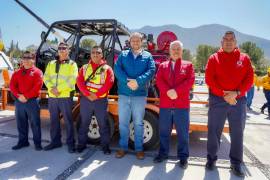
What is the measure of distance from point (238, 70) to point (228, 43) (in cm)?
39

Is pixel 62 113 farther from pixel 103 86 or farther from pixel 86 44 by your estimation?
pixel 86 44

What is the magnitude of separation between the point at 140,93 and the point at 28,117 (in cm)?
197

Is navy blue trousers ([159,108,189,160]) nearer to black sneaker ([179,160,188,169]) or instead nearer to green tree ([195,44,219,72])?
black sneaker ([179,160,188,169])

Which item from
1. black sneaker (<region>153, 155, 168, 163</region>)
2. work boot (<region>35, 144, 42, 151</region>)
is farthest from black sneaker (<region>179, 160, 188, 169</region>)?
work boot (<region>35, 144, 42, 151</region>)

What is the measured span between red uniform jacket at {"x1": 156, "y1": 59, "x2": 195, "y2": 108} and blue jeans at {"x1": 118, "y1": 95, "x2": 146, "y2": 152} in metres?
0.36

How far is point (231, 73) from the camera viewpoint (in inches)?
144

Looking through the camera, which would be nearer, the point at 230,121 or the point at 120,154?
the point at 230,121

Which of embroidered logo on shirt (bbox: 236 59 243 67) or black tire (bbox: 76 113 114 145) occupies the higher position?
embroidered logo on shirt (bbox: 236 59 243 67)

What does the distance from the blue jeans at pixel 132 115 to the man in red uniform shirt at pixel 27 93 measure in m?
1.42

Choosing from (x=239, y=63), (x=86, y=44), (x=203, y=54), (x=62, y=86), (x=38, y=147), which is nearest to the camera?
(x=239, y=63)

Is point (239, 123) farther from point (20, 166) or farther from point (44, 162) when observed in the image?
point (20, 166)

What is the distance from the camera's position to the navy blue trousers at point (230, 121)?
3.71m

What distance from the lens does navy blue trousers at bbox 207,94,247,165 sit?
12.2 feet

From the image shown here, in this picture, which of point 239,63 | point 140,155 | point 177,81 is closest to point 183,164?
point 140,155
